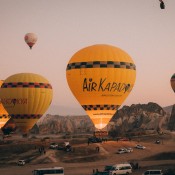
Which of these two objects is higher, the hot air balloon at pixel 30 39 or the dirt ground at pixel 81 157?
the hot air balloon at pixel 30 39

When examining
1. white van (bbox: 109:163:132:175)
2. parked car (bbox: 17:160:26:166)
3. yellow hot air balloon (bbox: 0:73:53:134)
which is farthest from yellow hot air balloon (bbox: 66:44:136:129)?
yellow hot air balloon (bbox: 0:73:53:134)

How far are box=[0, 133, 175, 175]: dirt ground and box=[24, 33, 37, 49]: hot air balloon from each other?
24.4 metres

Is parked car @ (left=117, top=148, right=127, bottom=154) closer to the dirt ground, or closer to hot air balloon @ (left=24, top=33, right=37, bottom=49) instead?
the dirt ground

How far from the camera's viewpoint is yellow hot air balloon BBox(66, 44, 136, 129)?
87.3 metres

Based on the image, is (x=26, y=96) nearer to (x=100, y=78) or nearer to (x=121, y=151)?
(x=121, y=151)

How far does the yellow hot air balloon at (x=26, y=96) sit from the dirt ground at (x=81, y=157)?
6.92 meters

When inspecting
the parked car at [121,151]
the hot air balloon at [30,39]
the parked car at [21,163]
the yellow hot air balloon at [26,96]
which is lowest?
the parked car at [21,163]

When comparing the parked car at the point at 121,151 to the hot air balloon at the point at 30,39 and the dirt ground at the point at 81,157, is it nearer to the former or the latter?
the dirt ground at the point at 81,157

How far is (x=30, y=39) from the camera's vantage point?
4973 inches

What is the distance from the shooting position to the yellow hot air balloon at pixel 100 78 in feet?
286

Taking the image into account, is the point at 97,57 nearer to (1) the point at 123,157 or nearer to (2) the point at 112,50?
(2) the point at 112,50

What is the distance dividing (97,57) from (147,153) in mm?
28989

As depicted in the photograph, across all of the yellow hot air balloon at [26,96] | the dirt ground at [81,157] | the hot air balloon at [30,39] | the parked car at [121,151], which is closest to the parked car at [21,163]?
the dirt ground at [81,157]

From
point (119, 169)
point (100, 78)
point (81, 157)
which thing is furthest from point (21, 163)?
point (119, 169)
